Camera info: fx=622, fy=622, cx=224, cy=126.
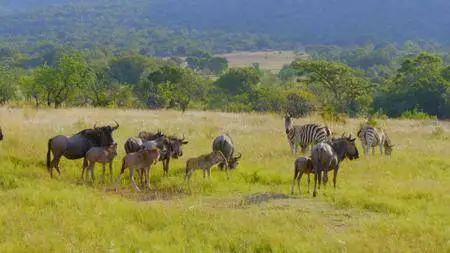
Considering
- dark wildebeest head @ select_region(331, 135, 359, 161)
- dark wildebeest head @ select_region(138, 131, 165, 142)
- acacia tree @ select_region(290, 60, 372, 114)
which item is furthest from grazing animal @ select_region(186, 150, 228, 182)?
acacia tree @ select_region(290, 60, 372, 114)

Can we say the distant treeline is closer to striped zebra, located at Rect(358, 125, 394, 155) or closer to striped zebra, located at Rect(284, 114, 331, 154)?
striped zebra, located at Rect(358, 125, 394, 155)

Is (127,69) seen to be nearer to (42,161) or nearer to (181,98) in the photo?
(181,98)

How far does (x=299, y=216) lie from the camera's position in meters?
12.1

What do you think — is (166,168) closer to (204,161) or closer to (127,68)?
(204,161)


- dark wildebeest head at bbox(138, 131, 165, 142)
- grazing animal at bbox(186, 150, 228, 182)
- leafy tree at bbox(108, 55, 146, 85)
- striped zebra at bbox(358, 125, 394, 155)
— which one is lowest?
leafy tree at bbox(108, 55, 146, 85)

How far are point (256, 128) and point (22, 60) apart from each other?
13648cm

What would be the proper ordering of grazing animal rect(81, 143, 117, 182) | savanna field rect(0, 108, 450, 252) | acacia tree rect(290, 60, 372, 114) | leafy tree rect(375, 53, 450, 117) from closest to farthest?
savanna field rect(0, 108, 450, 252) < grazing animal rect(81, 143, 117, 182) < leafy tree rect(375, 53, 450, 117) < acacia tree rect(290, 60, 372, 114)

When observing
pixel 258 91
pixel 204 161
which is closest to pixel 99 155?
pixel 204 161

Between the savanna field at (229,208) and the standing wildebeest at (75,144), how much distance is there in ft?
1.72

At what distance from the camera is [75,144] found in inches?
650

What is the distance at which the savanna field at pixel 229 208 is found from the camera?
34.2 ft

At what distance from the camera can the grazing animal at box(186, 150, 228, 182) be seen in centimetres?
1592

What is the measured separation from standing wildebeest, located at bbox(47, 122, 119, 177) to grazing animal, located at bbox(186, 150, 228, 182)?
2.49 m

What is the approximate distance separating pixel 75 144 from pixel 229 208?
5.32 metres
